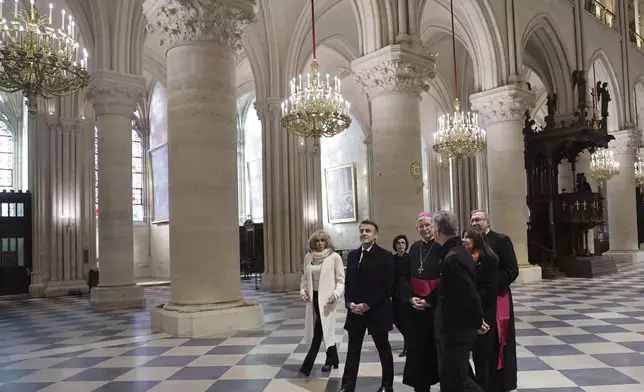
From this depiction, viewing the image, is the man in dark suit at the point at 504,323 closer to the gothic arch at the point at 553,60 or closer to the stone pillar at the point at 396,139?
the stone pillar at the point at 396,139

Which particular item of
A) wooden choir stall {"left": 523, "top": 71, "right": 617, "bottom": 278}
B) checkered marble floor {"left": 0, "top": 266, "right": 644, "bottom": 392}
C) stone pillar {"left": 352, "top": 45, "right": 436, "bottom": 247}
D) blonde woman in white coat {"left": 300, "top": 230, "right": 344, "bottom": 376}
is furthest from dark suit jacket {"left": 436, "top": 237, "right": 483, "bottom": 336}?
wooden choir stall {"left": 523, "top": 71, "right": 617, "bottom": 278}

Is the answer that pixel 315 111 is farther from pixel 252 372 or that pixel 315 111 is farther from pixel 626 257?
pixel 626 257

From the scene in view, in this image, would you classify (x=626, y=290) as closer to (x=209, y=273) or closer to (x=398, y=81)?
(x=398, y=81)

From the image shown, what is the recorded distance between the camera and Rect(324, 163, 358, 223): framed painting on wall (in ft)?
96.5

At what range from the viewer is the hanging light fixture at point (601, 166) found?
2072cm

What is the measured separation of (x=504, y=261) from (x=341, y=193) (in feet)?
83.6

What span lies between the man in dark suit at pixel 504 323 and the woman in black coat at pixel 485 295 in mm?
62

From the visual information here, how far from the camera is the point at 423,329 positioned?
456cm

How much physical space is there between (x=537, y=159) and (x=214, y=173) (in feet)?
45.5

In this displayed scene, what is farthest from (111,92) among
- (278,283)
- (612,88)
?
(612,88)

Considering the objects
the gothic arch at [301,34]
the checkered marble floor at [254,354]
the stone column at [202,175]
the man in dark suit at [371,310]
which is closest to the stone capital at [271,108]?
the gothic arch at [301,34]

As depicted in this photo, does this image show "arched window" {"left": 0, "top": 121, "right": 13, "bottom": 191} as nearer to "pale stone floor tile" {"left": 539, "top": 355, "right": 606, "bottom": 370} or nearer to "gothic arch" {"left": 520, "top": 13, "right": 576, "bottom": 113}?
"gothic arch" {"left": 520, "top": 13, "right": 576, "bottom": 113}

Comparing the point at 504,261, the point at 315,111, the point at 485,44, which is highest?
the point at 485,44

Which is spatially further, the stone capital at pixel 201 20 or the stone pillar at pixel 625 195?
the stone pillar at pixel 625 195
